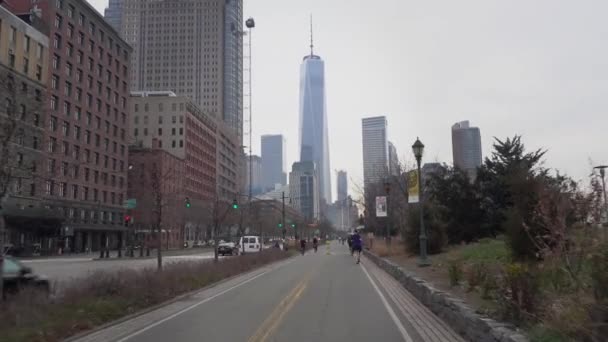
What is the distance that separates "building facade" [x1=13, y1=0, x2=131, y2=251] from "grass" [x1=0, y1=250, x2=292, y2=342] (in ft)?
175

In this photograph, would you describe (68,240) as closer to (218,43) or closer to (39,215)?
(39,215)

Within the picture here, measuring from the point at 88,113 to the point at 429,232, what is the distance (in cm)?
6469

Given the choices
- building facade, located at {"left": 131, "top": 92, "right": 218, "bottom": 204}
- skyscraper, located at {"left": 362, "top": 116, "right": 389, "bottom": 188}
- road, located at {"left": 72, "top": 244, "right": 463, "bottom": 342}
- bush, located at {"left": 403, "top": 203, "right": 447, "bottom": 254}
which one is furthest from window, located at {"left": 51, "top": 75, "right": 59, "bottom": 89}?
skyscraper, located at {"left": 362, "top": 116, "right": 389, "bottom": 188}

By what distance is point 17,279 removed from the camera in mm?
12625

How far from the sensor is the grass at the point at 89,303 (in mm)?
9398

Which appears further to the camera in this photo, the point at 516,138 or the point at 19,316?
the point at 516,138

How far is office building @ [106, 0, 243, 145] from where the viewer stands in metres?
182

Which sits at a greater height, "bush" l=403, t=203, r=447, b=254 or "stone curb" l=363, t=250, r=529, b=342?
"bush" l=403, t=203, r=447, b=254

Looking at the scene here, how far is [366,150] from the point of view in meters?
132

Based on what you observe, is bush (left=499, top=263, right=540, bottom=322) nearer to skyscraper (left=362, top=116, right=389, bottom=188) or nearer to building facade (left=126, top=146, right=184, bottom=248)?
building facade (left=126, top=146, right=184, bottom=248)

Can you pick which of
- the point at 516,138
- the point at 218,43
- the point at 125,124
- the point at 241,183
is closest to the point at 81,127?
the point at 125,124

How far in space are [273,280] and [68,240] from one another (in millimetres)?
60718

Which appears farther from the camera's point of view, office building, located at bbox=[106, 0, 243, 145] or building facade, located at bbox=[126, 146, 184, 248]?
office building, located at bbox=[106, 0, 243, 145]

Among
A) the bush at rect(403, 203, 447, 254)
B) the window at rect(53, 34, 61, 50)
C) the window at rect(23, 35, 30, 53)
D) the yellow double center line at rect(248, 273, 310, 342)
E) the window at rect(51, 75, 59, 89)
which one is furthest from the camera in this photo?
the window at rect(53, 34, 61, 50)
